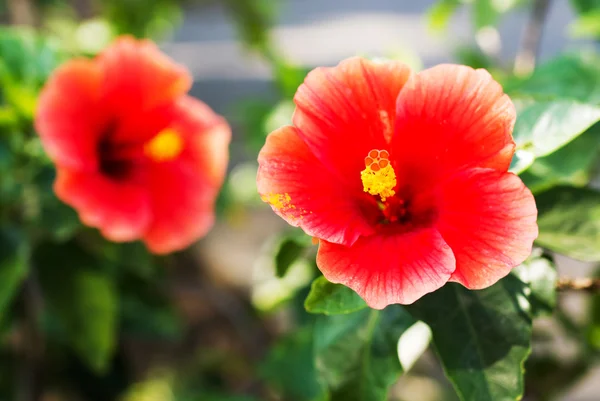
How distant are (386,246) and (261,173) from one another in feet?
0.45

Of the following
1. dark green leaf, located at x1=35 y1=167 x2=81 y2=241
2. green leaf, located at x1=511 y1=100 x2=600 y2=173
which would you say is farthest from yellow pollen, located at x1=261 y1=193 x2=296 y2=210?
dark green leaf, located at x1=35 y1=167 x2=81 y2=241

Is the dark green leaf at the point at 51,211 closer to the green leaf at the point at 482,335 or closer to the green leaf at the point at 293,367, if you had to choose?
the green leaf at the point at 293,367

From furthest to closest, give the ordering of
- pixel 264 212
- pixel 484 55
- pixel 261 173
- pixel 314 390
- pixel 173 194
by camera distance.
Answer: pixel 264 212, pixel 484 55, pixel 314 390, pixel 173 194, pixel 261 173

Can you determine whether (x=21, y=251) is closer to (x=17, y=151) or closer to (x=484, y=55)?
(x=17, y=151)

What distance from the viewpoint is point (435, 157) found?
0.63 metres

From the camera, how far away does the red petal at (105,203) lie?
0.89m

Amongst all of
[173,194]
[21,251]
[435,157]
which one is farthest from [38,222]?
[435,157]

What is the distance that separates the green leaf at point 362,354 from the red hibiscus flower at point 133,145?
1.20 feet

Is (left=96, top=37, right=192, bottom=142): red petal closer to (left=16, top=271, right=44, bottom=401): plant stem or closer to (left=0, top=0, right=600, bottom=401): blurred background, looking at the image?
→ (left=0, top=0, right=600, bottom=401): blurred background

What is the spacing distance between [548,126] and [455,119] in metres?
0.13

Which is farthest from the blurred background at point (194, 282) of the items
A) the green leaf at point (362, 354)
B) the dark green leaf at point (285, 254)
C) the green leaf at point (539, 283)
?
the green leaf at point (539, 283)

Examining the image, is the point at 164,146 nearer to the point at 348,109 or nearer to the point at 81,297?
the point at 81,297

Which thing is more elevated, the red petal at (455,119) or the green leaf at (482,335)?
the red petal at (455,119)

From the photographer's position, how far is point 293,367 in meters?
1.39
